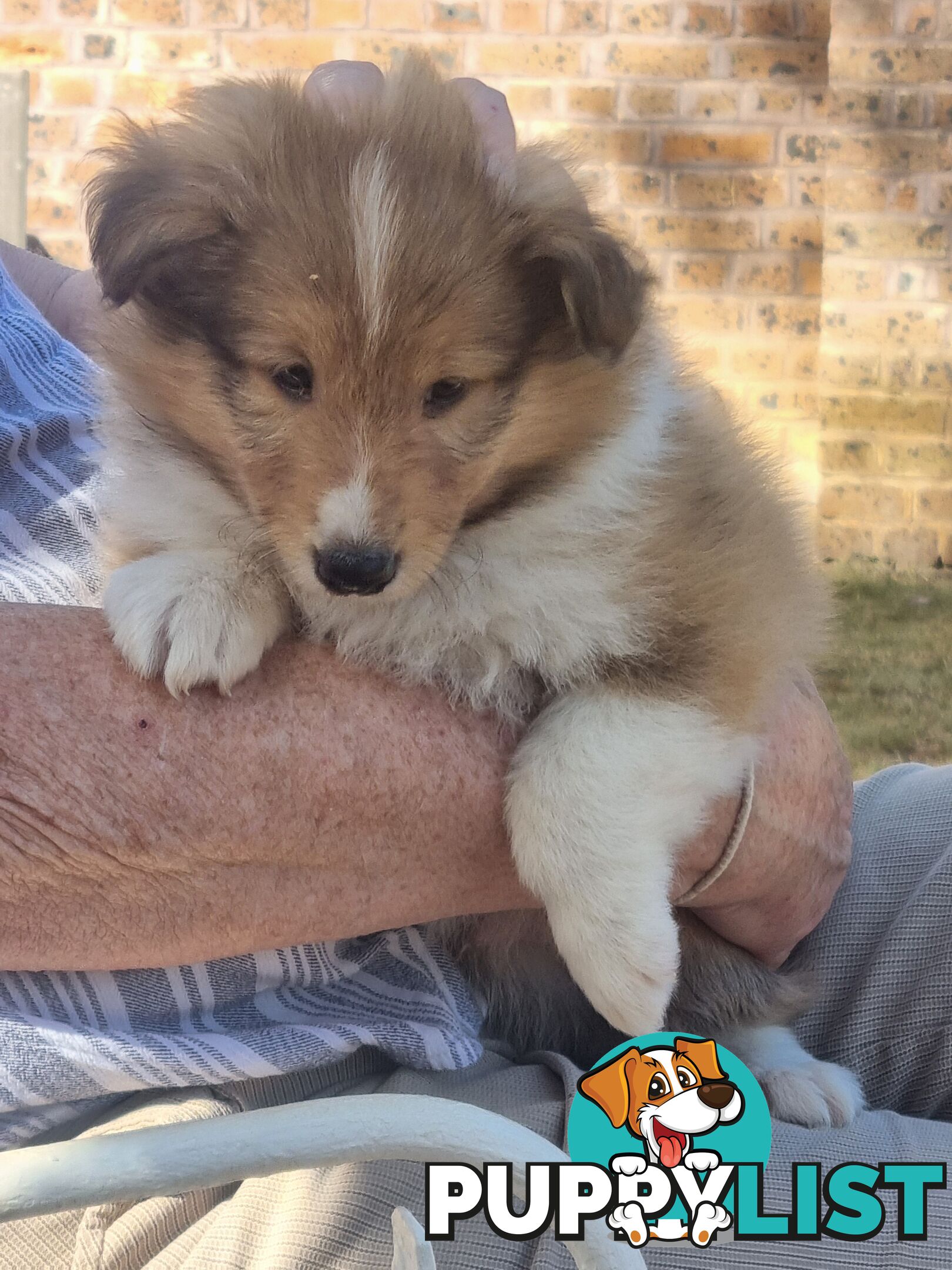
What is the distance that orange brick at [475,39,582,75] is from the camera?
551 centimetres

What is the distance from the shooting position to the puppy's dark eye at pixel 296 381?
150cm

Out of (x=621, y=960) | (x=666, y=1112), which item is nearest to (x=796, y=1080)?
(x=621, y=960)

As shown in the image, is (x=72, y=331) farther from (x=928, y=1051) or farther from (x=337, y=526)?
(x=928, y=1051)

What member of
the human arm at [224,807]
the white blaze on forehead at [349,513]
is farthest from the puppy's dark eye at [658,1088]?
the white blaze on forehead at [349,513]

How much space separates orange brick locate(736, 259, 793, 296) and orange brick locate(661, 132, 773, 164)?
44 cm

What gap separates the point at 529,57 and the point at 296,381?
460 cm

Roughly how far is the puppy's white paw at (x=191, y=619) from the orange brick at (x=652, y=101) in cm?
468

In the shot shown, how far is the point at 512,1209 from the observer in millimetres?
1184

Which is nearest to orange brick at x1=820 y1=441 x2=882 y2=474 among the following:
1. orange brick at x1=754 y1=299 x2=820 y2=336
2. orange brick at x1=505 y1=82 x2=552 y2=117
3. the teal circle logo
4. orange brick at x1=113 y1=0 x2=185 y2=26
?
orange brick at x1=754 y1=299 x2=820 y2=336

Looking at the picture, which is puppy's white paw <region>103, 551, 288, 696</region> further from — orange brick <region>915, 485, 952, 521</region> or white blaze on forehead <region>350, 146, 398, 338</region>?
orange brick <region>915, 485, 952, 521</region>

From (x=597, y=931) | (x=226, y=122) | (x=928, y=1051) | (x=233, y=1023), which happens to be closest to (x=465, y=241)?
(x=226, y=122)

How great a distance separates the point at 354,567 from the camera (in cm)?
145

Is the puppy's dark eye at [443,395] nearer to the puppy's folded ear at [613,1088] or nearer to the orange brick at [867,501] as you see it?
the puppy's folded ear at [613,1088]

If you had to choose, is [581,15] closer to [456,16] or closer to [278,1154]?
[456,16]
